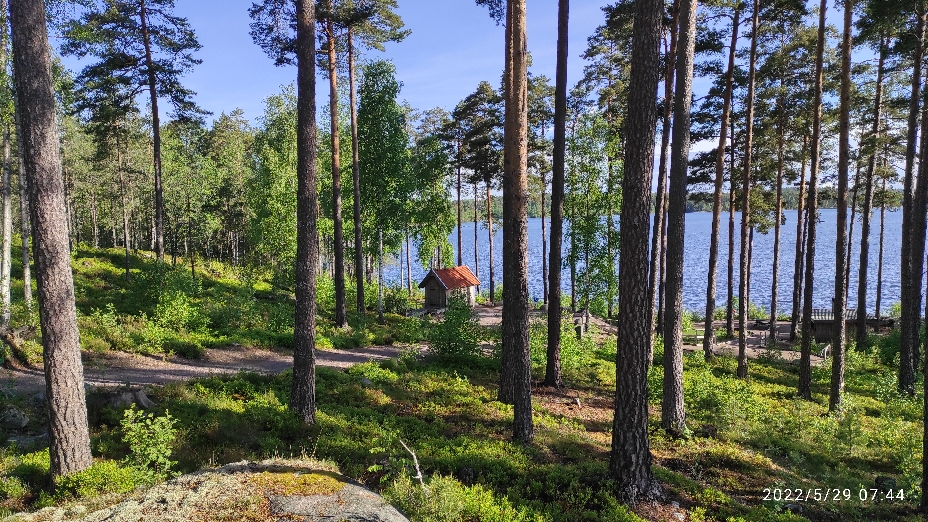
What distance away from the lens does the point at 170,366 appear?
12.9 metres

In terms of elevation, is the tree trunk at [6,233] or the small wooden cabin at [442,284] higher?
the tree trunk at [6,233]

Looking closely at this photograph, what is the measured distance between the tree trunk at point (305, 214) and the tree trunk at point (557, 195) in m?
6.02

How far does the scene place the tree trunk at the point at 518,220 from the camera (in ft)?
29.3

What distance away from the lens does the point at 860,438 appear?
1138 centimetres

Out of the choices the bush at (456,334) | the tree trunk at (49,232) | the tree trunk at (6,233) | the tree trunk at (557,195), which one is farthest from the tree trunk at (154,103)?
the tree trunk at (557,195)

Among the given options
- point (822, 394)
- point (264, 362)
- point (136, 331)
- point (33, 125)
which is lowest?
point (822, 394)

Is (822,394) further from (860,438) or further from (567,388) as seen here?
(567,388)

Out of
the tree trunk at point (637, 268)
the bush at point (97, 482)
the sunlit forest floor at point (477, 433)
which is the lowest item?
the sunlit forest floor at point (477, 433)

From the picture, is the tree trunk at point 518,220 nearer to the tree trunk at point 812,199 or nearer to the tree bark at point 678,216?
the tree bark at point 678,216

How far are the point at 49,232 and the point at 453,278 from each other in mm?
25706

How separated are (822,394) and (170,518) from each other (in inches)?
710

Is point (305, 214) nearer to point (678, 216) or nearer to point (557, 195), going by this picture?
point (557, 195)

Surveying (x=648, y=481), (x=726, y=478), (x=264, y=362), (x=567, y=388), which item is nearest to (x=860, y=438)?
(x=726, y=478)

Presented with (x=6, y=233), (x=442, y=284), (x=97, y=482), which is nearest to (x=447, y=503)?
(x=97, y=482)
